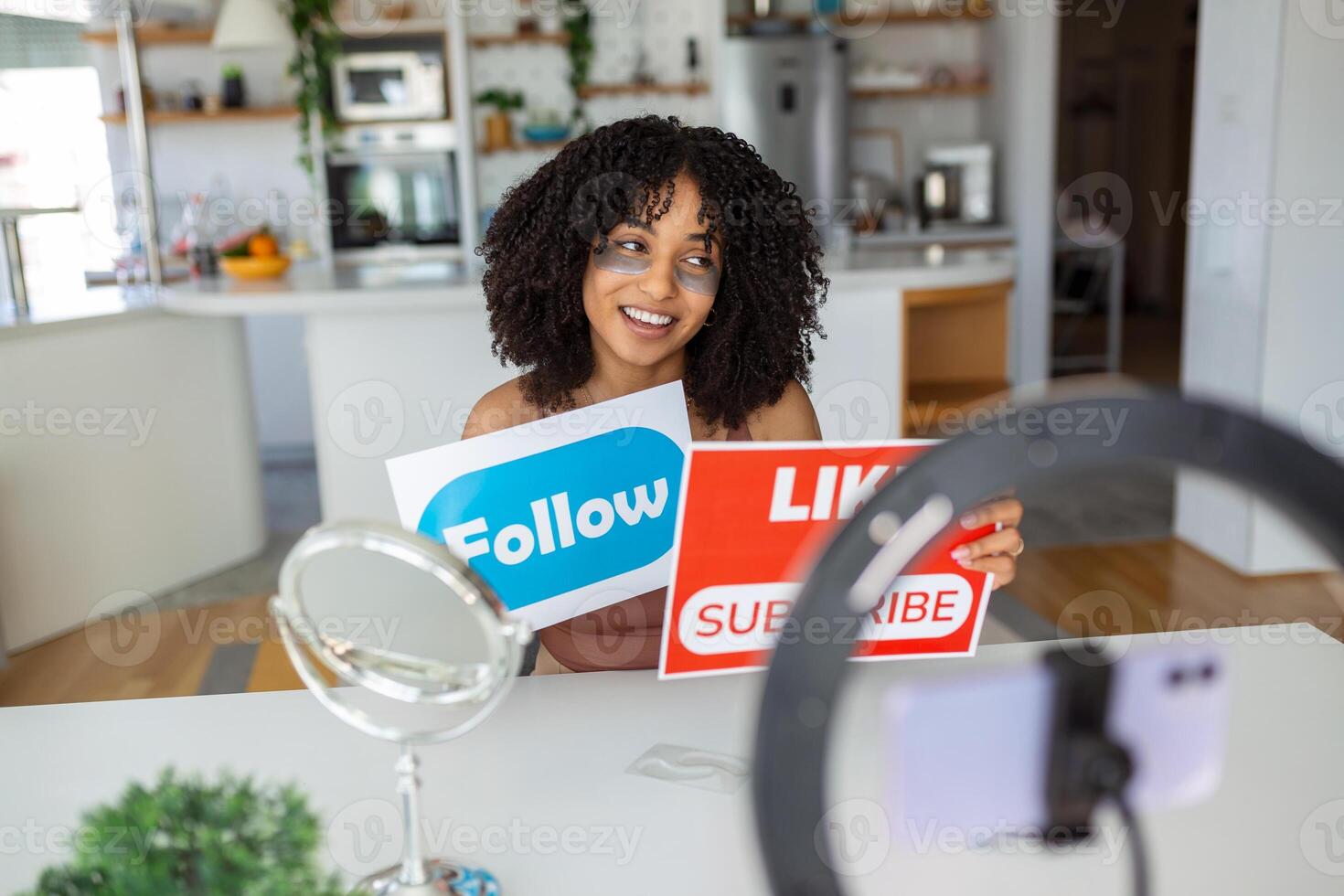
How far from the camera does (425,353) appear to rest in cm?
300

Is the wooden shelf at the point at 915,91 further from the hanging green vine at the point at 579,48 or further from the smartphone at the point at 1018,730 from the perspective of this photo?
the smartphone at the point at 1018,730

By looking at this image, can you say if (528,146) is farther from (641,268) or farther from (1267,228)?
(641,268)

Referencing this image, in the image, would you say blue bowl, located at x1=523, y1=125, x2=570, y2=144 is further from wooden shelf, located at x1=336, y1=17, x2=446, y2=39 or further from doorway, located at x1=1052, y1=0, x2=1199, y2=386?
doorway, located at x1=1052, y1=0, x2=1199, y2=386

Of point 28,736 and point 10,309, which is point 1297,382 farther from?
point 10,309

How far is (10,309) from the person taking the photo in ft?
10.4

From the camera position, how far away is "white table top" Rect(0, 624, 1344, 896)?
2.39 feet

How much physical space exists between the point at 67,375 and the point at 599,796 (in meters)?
2.77

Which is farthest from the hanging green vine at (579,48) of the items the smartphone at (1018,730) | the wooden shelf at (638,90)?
the smartphone at (1018,730)

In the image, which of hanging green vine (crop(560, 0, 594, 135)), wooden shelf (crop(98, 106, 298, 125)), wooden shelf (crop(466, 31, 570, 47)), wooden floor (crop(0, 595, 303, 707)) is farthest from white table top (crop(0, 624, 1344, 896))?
wooden shelf (crop(98, 106, 298, 125))

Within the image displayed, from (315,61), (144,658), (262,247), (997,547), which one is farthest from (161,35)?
(997,547)

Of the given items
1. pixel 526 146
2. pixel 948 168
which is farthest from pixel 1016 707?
pixel 948 168

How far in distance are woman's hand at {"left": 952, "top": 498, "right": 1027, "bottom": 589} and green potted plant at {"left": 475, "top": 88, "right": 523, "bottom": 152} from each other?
4.39m

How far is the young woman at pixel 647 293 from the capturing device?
4.34ft

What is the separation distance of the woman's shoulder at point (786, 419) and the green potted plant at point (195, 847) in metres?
1.02
